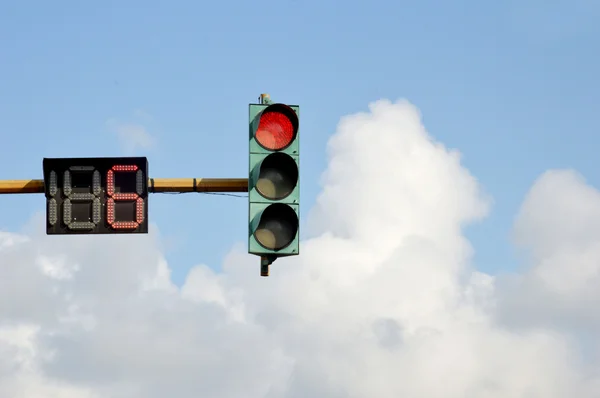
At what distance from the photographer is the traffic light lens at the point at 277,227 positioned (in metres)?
10.0

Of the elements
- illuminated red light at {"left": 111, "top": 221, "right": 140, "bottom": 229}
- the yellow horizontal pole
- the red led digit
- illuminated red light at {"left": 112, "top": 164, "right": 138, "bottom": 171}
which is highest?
illuminated red light at {"left": 112, "top": 164, "right": 138, "bottom": 171}

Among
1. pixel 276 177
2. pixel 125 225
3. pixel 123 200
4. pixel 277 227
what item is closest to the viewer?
pixel 277 227

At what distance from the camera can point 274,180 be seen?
402 inches

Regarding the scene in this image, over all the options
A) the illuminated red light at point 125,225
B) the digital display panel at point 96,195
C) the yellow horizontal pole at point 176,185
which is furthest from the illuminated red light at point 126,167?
the illuminated red light at point 125,225

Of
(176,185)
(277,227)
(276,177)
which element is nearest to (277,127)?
(276,177)

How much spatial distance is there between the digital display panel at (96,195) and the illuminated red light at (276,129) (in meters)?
2.65

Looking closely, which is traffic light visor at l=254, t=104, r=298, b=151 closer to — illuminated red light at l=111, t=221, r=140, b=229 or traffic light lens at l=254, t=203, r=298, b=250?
traffic light lens at l=254, t=203, r=298, b=250

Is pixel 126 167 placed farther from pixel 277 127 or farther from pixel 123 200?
pixel 277 127

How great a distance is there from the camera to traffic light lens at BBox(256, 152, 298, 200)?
1012 centimetres

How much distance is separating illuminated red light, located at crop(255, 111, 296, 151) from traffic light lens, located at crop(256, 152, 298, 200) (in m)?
0.16

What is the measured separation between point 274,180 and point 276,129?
0.50m

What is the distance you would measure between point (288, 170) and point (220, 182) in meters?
2.16

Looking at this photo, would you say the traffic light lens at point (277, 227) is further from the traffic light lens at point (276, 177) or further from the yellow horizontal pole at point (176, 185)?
the yellow horizontal pole at point (176, 185)

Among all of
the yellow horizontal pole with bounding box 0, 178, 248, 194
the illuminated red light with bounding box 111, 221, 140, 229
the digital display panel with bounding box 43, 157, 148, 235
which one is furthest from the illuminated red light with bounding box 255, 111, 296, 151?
the illuminated red light with bounding box 111, 221, 140, 229
